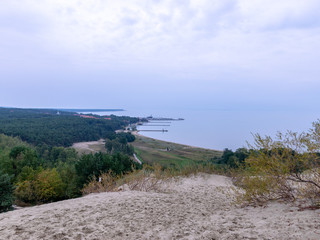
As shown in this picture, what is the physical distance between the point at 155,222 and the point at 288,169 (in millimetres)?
3699

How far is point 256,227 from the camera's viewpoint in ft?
14.7

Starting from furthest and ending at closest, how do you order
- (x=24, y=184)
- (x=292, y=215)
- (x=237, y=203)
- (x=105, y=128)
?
1. (x=105, y=128)
2. (x=24, y=184)
3. (x=237, y=203)
4. (x=292, y=215)

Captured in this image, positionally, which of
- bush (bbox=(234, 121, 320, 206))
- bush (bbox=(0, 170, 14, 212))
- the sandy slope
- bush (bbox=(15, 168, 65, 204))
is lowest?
bush (bbox=(15, 168, 65, 204))

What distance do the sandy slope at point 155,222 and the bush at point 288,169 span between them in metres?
0.48

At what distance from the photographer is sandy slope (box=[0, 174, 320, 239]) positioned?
4.32 m

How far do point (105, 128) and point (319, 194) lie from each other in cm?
9516

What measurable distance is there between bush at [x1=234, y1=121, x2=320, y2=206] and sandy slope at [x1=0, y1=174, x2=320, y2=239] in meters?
0.48

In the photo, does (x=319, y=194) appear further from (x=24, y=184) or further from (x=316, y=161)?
(x=24, y=184)

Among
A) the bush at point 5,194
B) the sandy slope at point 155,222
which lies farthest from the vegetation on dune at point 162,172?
the sandy slope at point 155,222

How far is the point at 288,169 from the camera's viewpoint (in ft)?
19.1

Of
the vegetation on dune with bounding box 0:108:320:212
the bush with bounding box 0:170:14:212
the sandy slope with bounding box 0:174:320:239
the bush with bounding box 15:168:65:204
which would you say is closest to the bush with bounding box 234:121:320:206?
the vegetation on dune with bounding box 0:108:320:212

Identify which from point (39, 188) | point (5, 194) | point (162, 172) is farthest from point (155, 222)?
point (39, 188)

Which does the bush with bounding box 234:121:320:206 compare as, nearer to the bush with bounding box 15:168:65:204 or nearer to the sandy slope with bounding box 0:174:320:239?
the sandy slope with bounding box 0:174:320:239

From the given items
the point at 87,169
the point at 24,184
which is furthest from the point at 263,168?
the point at 24,184
